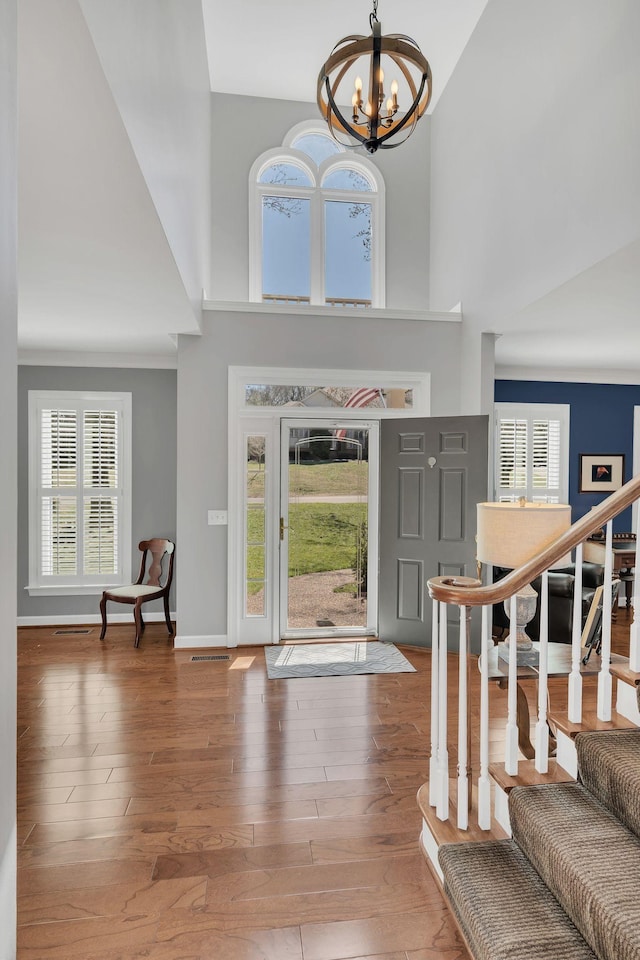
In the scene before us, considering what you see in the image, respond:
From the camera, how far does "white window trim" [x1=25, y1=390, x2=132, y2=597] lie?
215 inches

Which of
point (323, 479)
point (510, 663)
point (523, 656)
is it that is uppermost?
point (323, 479)

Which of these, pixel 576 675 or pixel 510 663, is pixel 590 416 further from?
pixel 510 663

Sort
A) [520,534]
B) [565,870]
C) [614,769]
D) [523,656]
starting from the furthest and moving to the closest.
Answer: [523,656], [520,534], [614,769], [565,870]

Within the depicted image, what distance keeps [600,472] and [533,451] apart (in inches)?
→ 33.7

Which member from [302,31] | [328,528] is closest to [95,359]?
[328,528]

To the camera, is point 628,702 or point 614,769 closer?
point 614,769

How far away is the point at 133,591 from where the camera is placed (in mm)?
5188

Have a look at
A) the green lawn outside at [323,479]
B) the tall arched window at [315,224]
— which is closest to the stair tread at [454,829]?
the green lawn outside at [323,479]

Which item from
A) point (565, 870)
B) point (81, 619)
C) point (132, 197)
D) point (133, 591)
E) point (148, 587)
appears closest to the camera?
point (565, 870)

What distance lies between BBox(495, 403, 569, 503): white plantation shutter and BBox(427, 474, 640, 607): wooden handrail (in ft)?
13.8

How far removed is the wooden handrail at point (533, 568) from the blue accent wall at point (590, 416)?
4.39 m

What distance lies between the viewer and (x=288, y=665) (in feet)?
14.6

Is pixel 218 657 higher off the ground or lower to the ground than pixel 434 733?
lower

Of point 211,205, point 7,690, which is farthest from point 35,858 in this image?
point 211,205
